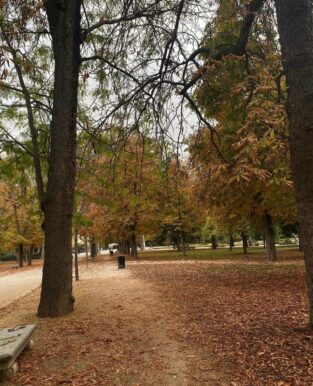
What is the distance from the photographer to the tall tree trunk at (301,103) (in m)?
5.11

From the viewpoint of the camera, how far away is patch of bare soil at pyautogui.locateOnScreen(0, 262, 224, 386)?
4.87m

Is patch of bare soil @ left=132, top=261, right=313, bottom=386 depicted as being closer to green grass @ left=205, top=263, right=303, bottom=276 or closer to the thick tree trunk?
green grass @ left=205, top=263, right=303, bottom=276

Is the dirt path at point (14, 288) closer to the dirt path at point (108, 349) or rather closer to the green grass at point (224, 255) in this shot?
the dirt path at point (108, 349)

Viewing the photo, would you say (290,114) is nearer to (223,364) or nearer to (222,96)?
(222,96)

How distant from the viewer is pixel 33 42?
9328mm

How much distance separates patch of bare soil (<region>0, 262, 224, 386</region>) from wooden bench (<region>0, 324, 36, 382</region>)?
137 mm

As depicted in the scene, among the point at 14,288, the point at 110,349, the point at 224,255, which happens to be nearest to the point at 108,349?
the point at 110,349

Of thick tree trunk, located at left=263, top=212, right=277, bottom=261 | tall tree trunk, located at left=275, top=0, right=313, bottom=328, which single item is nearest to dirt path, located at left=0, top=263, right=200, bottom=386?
tall tree trunk, located at left=275, top=0, right=313, bottom=328

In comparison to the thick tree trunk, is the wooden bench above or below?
below

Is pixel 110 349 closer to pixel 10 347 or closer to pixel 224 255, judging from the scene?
pixel 10 347

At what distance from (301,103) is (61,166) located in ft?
18.5

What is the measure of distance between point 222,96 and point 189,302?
189 inches

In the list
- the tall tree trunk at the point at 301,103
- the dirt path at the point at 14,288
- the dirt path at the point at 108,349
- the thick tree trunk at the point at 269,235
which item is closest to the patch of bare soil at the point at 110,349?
the dirt path at the point at 108,349

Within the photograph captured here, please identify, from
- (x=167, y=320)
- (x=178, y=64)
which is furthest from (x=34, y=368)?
(x=178, y=64)
